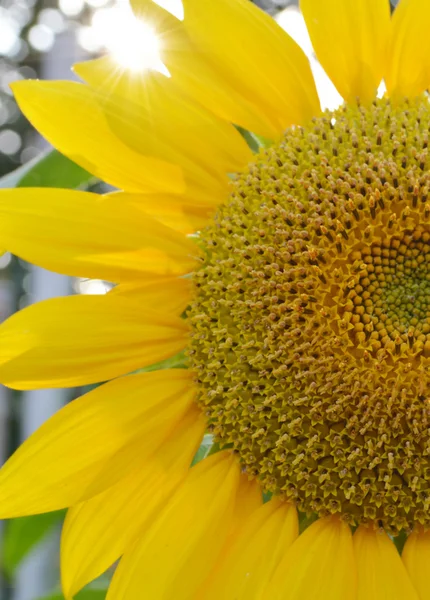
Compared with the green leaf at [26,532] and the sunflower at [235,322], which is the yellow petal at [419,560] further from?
the green leaf at [26,532]

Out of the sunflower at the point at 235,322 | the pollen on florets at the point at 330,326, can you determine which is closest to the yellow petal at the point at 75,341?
the sunflower at the point at 235,322

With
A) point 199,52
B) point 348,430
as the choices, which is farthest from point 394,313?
point 199,52

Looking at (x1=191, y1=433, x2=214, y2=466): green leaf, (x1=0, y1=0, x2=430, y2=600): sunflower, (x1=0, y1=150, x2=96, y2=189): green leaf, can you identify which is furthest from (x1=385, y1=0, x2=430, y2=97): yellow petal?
(x1=191, y1=433, x2=214, y2=466): green leaf

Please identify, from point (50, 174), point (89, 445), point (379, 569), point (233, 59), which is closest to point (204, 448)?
point (89, 445)

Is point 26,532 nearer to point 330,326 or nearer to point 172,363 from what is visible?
point 172,363

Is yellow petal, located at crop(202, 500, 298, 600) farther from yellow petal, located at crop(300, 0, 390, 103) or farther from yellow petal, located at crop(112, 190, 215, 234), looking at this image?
yellow petal, located at crop(300, 0, 390, 103)

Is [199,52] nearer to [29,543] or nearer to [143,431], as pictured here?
[143,431]
